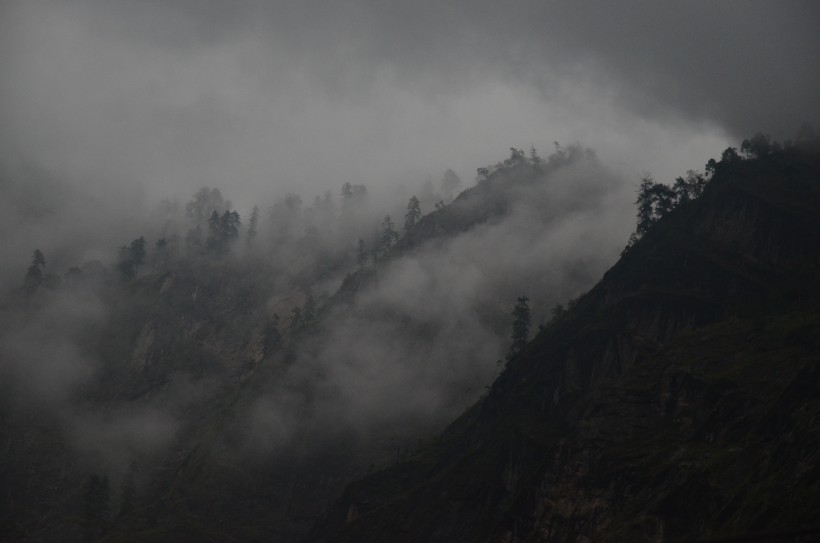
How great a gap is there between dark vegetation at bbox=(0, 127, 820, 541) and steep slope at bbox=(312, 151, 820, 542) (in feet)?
0.87

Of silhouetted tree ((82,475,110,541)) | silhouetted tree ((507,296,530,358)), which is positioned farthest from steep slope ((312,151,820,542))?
silhouetted tree ((82,475,110,541))

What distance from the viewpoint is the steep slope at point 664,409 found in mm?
76125

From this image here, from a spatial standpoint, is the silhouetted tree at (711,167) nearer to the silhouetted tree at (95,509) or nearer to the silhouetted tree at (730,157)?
the silhouetted tree at (730,157)

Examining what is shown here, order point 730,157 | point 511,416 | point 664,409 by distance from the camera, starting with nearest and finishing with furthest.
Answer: point 664,409 < point 511,416 < point 730,157

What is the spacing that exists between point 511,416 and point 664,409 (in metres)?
26.8

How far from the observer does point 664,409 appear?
92000 millimetres

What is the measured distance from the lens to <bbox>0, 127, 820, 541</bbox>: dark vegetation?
82.3m

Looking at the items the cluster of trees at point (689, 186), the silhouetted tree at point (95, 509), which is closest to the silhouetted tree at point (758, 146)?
the cluster of trees at point (689, 186)

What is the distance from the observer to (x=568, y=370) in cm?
11406

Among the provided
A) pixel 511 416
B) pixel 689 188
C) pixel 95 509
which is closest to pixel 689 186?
pixel 689 188

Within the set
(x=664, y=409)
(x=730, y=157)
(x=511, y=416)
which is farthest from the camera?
(x=730, y=157)

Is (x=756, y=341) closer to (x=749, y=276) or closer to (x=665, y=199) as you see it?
(x=749, y=276)

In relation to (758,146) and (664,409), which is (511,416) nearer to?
(664,409)

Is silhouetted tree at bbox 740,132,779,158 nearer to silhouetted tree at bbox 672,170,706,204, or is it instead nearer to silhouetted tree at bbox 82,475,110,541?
silhouetted tree at bbox 672,170,706,204
